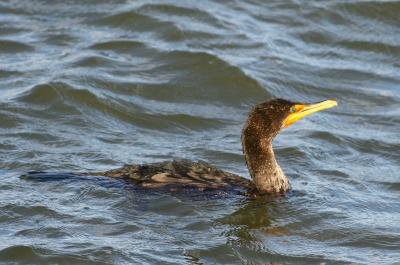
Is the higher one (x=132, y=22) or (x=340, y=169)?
(x=132, y=22)

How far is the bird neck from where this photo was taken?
32.2ft

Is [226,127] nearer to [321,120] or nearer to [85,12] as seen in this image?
[321,120]

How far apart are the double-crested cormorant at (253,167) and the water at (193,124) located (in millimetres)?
189

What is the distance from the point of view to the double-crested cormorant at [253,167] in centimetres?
973

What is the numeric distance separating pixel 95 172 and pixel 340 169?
8.18 ft

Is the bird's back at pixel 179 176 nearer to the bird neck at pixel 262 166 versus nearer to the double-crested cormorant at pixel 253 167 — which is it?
the double-crested cormorant at pixel 253 167

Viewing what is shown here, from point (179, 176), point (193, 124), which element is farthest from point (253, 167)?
point (193, 124)

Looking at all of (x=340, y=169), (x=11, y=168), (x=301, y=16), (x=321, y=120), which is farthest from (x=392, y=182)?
(x=301, y=16)

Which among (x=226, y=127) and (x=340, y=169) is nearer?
(x=340, y=169)

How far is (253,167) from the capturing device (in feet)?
32.2

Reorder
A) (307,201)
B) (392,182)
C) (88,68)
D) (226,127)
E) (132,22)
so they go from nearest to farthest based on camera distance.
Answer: (307,201)
(392,182)
(226,127)
(88,68)
(132,22)

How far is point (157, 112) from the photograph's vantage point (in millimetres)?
12227

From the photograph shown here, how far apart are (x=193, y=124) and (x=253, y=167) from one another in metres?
2.28

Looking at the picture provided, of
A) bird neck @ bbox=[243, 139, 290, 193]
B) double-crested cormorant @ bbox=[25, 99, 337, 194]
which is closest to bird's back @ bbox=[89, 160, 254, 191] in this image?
double-crested cormorant @ bbox=[25, 99, 337, 194]
